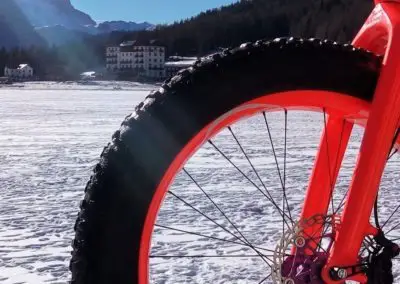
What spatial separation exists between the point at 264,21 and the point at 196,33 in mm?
13160

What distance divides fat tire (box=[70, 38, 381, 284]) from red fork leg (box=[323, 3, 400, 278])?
0.16ft

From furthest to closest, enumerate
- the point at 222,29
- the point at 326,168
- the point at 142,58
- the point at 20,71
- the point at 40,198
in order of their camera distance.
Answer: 1. the point at 222,29
2. the point at 142,58
3. the point at 20,71
4. the point at 40,198
5. the point at 326,168

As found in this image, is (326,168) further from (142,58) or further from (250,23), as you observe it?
(250,23)

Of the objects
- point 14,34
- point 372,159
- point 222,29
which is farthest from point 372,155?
point 14,34

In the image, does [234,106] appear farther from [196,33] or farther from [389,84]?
[196,33]

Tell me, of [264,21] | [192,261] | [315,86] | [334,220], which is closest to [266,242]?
[192,261]

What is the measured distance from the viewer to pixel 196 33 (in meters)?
106

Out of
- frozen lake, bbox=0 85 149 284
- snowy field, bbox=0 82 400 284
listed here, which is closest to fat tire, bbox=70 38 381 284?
snowy field, bbox=0 82 400 284

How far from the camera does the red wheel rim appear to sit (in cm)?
114

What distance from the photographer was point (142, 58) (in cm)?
10012

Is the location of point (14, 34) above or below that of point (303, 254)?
above

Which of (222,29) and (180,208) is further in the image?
(222,29)

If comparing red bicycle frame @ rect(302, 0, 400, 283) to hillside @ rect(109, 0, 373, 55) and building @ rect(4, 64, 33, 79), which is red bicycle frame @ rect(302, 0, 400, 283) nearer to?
hillside @ rect(109, 0, 373, 55)

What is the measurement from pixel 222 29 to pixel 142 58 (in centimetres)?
1647
